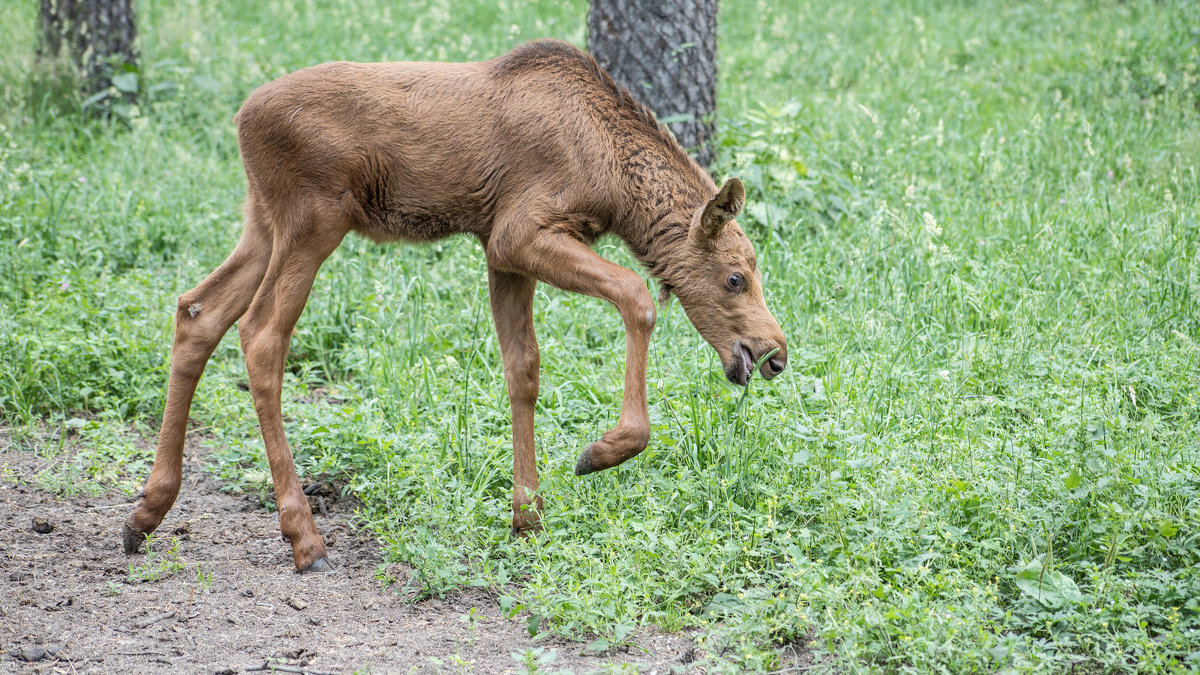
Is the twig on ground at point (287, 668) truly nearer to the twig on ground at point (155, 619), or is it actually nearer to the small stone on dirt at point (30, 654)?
the twig on ground at point (155, 619)

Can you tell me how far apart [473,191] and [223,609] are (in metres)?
2.02

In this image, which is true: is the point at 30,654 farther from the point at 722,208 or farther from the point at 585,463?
the point at 722,208

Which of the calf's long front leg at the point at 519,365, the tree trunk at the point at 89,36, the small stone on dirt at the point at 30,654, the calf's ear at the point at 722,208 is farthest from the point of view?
the tree trunk at the point at 89,36

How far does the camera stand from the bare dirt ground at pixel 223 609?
3568mm

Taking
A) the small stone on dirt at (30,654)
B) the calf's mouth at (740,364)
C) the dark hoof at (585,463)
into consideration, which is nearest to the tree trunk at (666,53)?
the calf's mouth at (740,364)

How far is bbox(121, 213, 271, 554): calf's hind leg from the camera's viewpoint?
4.45m

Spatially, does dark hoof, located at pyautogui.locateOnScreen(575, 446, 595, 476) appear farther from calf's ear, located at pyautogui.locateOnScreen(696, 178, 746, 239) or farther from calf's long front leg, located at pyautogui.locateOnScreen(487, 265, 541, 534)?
calf's ear, located at pyautogui.locateOnScreen(696, 178, 746, 239)

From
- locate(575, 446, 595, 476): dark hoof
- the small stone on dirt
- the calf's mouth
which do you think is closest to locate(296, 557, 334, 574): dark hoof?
the small stone on dirt

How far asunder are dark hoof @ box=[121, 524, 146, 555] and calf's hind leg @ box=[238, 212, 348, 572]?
2.17 feet

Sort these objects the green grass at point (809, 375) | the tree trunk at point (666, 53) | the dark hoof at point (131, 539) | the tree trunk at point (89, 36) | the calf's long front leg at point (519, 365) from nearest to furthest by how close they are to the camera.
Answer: the green grass at point (809, 375) → the dark hoof at point (131, 539) → the calf's long front leg at point (519, 365) → the tree trunk at point (666, 53) → the tree trunk at point (89, 36)

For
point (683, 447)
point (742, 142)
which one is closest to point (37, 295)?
point (683, 447)

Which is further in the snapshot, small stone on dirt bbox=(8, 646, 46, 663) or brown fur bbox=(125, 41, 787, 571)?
brown fur bbox=(125, 41, 787, 571)

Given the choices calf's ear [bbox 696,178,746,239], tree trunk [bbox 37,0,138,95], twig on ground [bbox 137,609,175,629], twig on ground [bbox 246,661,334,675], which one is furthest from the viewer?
tree trunk [bbox 37,0,138,95]

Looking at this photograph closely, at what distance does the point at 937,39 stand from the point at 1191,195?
5380 millimetres
